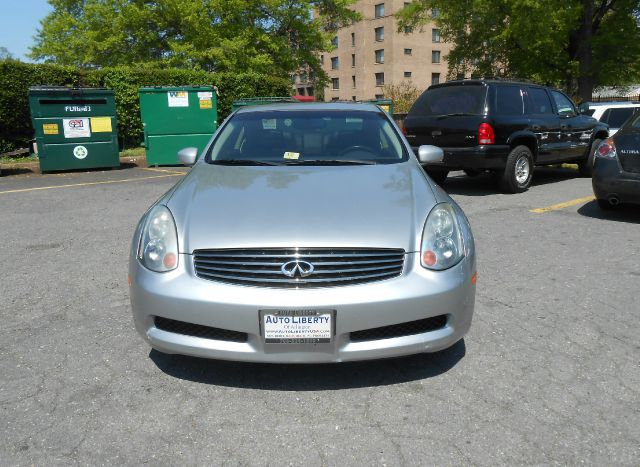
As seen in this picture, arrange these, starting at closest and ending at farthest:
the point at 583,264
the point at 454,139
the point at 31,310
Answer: the point at 31,310
the point at 583,264
the point at 454,139

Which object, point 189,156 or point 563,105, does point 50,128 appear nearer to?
point 189,156

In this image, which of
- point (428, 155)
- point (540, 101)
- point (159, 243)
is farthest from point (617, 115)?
point (159, 243)

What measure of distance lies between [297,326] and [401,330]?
1.70ft

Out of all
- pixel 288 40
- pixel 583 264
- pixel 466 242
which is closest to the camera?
pixel 466 242

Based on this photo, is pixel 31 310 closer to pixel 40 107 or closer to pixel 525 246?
pixel 525 246

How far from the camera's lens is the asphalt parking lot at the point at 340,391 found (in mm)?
2273

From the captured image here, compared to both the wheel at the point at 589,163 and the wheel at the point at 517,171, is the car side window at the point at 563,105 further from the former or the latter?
the wheel at the point at 517,171

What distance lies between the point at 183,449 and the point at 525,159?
7.58m

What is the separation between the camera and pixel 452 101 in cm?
832

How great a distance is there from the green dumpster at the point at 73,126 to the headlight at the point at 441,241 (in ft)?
34.0

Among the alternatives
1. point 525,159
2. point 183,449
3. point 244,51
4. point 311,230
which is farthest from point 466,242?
point 244,51

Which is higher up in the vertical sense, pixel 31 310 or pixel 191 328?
pixel 191 328

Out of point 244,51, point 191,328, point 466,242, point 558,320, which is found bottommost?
point 558,320

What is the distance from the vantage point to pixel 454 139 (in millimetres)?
8086
